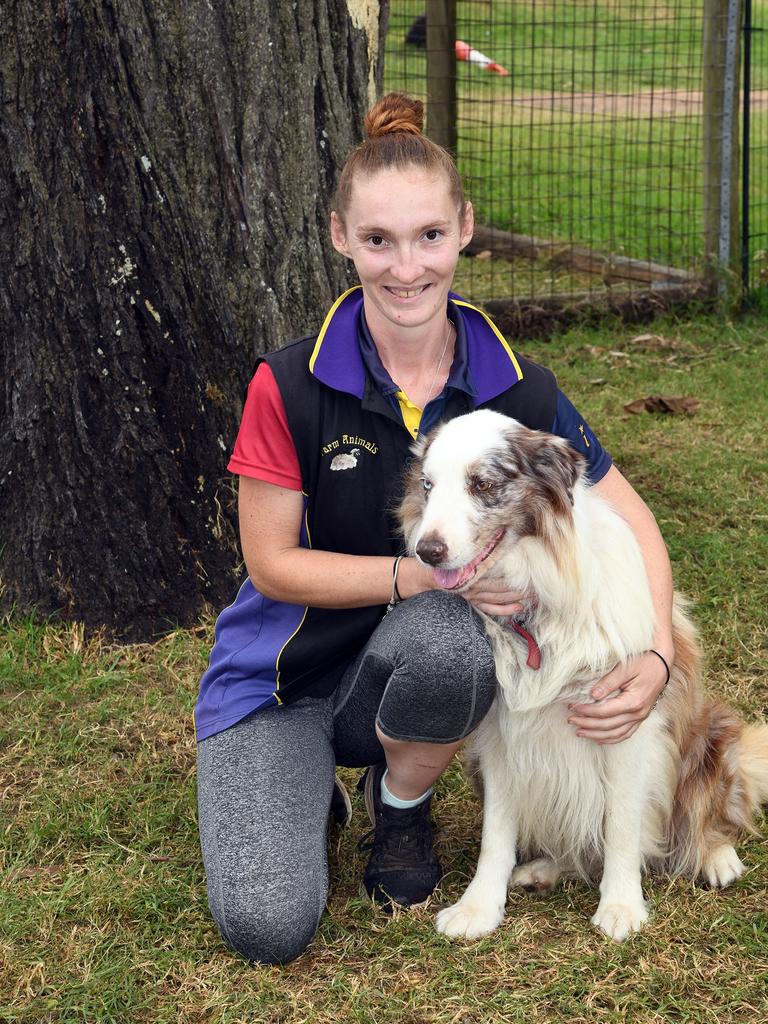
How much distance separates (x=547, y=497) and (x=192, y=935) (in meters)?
1.36

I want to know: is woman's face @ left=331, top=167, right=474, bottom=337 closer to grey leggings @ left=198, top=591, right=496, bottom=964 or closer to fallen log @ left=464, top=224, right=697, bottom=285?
grey leggings @ left=198, top=591, right=496, bottom=964

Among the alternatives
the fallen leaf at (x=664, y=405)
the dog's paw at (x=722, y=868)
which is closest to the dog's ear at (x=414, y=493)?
the dog's paw at (x=722, y=868)

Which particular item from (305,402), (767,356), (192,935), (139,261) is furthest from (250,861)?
(767,356)

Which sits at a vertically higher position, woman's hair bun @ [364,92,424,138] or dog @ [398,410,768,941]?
woman's hair bun @ [364,92,424,138]

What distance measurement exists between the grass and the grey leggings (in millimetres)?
139

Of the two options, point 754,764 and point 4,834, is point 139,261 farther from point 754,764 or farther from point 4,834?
point 754,764

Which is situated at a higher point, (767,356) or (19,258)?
(19,258)

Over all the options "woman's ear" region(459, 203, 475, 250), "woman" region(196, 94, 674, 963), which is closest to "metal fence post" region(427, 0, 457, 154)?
"woman's ear" region(459, 203, 475, 250)

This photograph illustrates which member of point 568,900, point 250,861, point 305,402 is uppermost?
point 305,402

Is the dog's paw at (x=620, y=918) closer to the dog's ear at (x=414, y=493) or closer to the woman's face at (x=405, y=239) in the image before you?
the dog's ear at (x=414, y=493)

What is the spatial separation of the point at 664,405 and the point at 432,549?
387 cm

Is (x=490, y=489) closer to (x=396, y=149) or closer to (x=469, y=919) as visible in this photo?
(x=396, y=149)

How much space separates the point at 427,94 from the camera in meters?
A: 7.43

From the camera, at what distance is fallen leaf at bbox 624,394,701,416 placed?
19.8 ft
